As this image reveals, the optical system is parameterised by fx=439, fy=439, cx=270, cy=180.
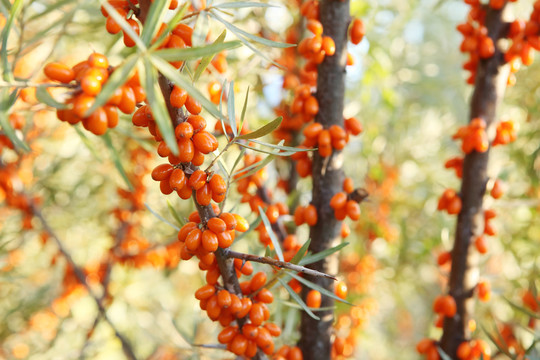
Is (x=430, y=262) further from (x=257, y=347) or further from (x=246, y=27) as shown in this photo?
(x=257, y=347)

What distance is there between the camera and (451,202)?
37.8 inches

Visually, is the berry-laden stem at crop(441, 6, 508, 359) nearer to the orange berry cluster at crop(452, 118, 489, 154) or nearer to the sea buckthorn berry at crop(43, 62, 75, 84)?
the orange berry cluster at crop(452, 118, 489, 154)

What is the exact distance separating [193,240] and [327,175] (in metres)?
0.37

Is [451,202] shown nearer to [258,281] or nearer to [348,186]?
[348,186]

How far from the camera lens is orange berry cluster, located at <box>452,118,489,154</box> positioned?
3.01 feet

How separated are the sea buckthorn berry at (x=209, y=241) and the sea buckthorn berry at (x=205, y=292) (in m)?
0.10

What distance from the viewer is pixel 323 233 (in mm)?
830

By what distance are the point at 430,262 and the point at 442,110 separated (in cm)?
70

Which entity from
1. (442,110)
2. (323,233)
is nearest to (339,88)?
(323,233)

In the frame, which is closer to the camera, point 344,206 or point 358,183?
point 344,206

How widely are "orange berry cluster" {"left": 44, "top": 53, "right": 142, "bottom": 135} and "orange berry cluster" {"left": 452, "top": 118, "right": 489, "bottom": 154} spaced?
0.73 meters

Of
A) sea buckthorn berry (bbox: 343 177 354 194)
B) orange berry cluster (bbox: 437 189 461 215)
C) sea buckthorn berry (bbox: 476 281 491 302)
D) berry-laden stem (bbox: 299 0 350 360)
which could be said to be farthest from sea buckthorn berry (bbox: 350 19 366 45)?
sea buckthorn berry (bbox: 476 281 491 302)

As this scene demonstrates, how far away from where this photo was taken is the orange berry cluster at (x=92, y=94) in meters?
0.41

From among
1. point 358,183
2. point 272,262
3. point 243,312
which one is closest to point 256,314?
point 243,312
